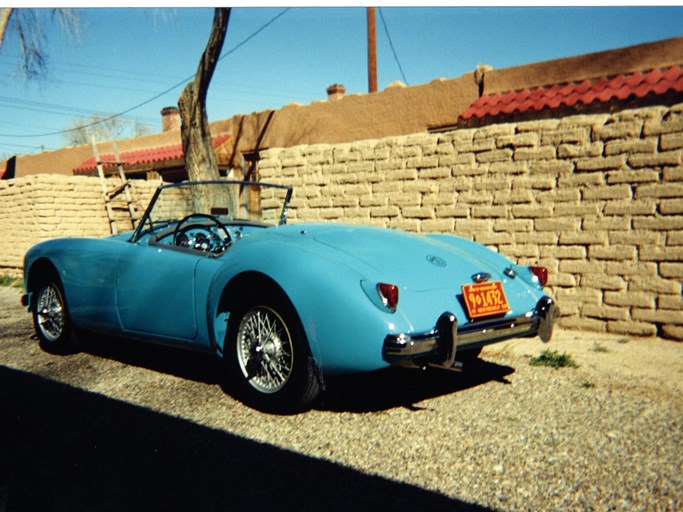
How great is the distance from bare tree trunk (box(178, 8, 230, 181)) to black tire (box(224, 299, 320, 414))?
8.17m

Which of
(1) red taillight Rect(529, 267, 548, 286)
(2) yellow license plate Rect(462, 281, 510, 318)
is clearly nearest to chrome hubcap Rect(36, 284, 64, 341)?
(2) yellow license plate Rect(462, 281, 510, 318)

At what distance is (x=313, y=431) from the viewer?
2820 millimetres

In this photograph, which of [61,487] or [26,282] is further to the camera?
[26,282]

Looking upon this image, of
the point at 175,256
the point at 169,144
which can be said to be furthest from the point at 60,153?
the point at 175,256

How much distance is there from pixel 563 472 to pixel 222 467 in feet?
4.45

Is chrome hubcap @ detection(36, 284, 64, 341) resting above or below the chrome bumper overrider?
below

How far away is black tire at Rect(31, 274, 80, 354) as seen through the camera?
4.43 m

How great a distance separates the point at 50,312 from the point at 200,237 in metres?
1.57

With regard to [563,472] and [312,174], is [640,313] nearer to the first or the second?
[563,472]

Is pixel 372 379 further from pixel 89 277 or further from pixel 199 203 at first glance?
pixel 89 277

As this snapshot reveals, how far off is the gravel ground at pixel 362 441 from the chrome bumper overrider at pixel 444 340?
0.37 meters

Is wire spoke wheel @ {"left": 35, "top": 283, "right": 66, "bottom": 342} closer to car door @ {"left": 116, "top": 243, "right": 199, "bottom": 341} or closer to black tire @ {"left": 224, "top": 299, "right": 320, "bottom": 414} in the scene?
car door @ {"left": 116, "top": 243, "right": 199, "bottom": 341}

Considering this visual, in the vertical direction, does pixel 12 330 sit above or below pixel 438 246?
below

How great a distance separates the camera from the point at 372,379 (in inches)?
148
